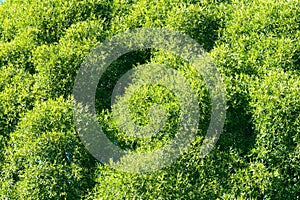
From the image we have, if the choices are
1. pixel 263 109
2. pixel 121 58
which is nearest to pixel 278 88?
pixel 263 109

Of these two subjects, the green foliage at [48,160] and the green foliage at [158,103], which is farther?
the green foliage at [48,160]

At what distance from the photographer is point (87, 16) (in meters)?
17.8

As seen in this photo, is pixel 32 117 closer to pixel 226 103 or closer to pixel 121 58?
pixel 121 58

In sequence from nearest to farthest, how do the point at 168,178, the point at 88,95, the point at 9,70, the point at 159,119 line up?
the point at 168,178 < the point at 159,119 < the point at 88,95 < the point at 9,70

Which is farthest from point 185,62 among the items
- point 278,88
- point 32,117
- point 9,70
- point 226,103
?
point 9,70

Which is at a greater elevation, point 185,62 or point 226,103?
point 185,62

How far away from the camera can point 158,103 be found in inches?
572

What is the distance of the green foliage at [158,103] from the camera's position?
45.0 ft

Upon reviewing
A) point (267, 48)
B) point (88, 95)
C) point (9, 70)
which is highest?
point (9, 70)

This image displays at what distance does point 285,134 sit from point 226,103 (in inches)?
68.6

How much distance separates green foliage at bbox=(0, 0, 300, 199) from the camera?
13.7m

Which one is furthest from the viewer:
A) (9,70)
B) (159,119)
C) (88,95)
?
(9,70)

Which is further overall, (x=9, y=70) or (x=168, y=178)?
(x=9, y=70)

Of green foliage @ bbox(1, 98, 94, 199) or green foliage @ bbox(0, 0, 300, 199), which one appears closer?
green foliage @ bbox(0, 0, 300, 199)
